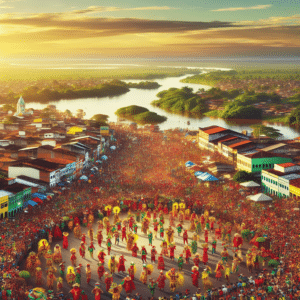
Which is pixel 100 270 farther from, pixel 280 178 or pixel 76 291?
pixel 280 178

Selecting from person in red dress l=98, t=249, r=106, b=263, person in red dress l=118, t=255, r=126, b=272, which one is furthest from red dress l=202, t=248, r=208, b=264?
person in red dress l=98, t=249, r=106, b=263

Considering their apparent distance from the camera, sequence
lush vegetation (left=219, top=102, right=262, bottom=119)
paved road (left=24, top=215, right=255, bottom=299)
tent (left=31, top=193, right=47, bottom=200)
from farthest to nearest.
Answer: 1. lush vegetation (left=219, top=102, right=262, bottom=119)
2. tent (left=31, top=193, right=47, bottom=200)
3. paved road (left=24, top=215, right=255, bottom=299)

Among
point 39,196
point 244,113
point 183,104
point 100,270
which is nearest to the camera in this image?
point 100,270

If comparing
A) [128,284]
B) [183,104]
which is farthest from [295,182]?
[183,104]

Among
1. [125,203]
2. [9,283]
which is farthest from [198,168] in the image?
[9,283]

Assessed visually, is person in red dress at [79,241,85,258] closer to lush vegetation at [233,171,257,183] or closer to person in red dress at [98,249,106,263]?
person in red dress at [98,249,106,263]

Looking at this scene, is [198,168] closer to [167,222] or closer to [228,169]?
[228,169]
